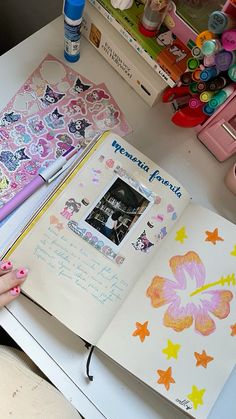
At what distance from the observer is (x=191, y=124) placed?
28.5 inches

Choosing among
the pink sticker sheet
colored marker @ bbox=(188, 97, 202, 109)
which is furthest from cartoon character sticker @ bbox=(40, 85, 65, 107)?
colored marker @ bbox=(188, 97, 202, 109)

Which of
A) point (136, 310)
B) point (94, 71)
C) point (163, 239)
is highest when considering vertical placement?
point (94, 71)

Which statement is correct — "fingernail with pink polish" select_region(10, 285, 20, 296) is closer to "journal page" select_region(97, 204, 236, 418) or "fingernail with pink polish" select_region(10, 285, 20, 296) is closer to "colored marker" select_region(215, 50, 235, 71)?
"journal page" select_region(97, 204, 236, 418)

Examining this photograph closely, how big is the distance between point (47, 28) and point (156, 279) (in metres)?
0.49

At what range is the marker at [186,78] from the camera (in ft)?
2.20

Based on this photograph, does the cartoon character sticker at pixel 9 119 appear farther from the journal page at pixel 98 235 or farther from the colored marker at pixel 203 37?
the colored marker at pixel 203 37

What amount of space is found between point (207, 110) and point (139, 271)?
0.28m

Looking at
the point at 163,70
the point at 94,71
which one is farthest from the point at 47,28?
the point at 163,70

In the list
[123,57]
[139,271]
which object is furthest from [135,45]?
[139,271]

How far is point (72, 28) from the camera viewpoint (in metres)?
0.70

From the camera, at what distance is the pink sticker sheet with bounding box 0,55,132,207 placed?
706mm

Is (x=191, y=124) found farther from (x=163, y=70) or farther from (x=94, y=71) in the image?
(x=94, y=71)

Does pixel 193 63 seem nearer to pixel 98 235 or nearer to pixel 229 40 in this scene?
pixel 229 40

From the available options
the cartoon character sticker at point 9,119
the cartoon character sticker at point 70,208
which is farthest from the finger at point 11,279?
the cartoon character sticker at point 9,119
